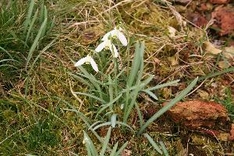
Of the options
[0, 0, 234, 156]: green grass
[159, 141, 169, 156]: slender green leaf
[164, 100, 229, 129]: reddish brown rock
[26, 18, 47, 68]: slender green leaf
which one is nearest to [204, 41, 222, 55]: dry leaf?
[0, 0, 234, 156]: green grass

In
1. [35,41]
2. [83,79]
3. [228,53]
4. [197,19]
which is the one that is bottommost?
[228,53]

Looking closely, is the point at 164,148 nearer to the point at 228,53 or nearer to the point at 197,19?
the point at 228,53

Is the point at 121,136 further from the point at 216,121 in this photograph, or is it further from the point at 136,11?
the point at 136,11

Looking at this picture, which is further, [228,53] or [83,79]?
[228,53]

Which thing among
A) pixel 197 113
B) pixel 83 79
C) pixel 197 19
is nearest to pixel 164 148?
pixel 197 113

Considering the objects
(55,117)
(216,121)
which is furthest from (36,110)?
(216,121)

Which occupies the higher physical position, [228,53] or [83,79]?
[83,79]
